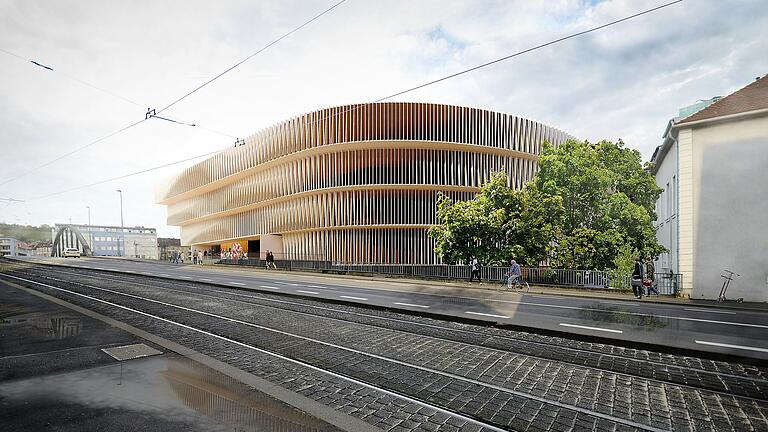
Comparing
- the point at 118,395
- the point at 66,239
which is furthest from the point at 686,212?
the point at 66,239

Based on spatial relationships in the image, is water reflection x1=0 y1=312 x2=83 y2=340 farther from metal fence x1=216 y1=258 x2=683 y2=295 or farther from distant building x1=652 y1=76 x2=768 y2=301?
distant building x1=652 y1=76 x2=768 y2=301

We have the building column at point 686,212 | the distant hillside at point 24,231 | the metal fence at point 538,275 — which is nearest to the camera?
the building column at point 686,212

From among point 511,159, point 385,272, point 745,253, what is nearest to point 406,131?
point 511,159

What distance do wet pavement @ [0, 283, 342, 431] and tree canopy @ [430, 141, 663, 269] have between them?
2007cm

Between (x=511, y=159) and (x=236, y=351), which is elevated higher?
(x=511, y=159)

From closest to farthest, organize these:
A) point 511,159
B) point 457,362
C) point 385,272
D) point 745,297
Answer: point 457,362
point 745,297
point 385,272
point 511,159

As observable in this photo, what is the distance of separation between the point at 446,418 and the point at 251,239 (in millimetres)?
50127

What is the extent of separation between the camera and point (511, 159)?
131 ft

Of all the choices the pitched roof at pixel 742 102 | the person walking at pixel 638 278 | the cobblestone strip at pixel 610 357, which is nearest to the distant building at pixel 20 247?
the cobblestone strip at pixel 610 357

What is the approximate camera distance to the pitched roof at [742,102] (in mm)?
16781

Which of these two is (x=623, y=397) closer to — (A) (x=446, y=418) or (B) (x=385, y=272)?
(A) (x=446, y=418)

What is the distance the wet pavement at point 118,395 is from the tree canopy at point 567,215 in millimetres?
20069

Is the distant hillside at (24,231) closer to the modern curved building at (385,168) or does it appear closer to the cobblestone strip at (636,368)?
the modern curved building at (385,168)

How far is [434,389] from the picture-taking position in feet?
17.3
